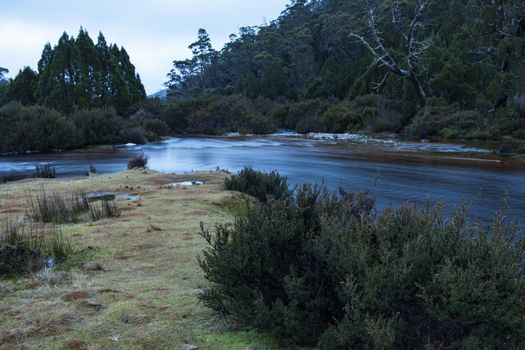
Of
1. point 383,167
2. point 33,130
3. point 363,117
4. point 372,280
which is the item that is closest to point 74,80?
point 33,130

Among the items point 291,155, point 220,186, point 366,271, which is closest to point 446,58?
point 291,155

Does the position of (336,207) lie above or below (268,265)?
above

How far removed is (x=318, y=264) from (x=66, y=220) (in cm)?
599

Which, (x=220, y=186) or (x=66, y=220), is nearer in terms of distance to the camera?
(x=66, y=220)

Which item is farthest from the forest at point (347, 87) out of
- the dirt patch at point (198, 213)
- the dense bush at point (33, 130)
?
the dirt patch at point (198, 213)

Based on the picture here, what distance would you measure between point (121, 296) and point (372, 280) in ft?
8.09

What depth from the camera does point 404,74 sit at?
4412 centimetres

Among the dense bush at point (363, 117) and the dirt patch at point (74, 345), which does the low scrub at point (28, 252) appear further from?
the dense bush at point (363, 117)

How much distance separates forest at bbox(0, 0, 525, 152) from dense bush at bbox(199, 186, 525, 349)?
26.5 meters

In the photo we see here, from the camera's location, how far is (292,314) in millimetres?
3361

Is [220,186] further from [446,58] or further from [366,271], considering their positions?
[446,58]

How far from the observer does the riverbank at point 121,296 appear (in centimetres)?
360

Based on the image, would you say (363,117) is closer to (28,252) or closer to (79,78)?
(79,78)

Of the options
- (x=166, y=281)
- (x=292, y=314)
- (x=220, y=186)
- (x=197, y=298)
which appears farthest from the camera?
(x=220, y=186)
